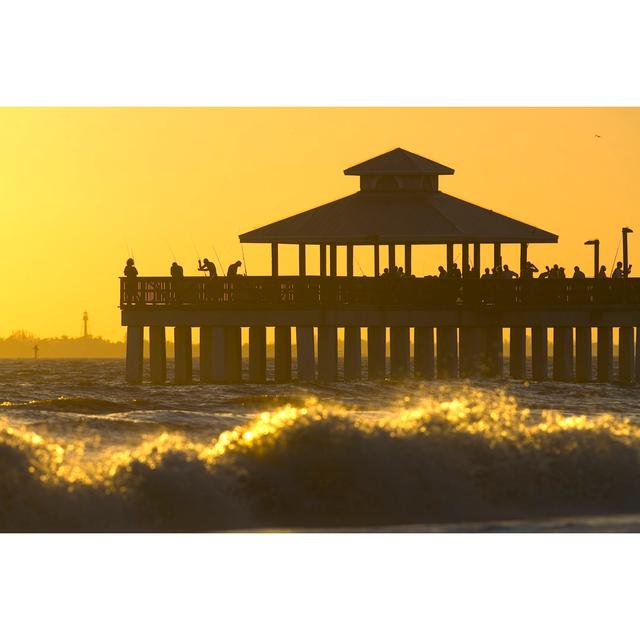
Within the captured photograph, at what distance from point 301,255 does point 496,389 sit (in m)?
6.88

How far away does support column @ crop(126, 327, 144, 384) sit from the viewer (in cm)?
4909

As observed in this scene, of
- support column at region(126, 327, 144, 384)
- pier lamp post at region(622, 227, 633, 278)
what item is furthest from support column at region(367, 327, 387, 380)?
pier lamp post at region(622, 227, 633, 278)

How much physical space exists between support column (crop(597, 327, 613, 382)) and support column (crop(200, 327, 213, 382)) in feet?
32.5

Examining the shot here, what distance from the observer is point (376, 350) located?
48750 millimetres

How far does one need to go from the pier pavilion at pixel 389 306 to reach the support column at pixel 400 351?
39mm

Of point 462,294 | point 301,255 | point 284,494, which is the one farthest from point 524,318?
point 284,494

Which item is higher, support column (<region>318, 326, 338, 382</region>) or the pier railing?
the pier railing

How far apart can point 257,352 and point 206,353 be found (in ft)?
4.59

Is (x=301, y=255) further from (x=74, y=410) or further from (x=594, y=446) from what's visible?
(x=594, y=446)

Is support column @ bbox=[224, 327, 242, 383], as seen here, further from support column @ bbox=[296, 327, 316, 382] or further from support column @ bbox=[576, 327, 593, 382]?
support column @ bbox=[576, 327, 593, 382]

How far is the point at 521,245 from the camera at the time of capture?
49.9m

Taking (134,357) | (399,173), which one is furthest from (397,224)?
(134,357)

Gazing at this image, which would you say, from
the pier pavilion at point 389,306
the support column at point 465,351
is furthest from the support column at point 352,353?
the support column at point 465,351

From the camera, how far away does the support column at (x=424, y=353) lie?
48625 mm
